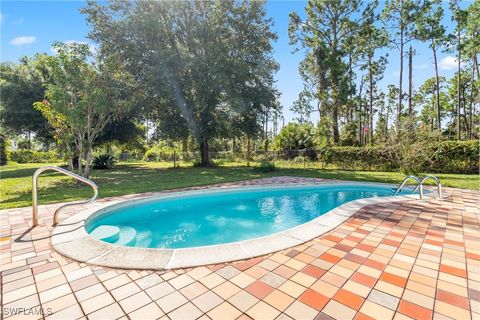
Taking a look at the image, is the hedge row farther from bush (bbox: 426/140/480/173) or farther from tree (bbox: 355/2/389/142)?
tree (bbox: 355/2/389/142)

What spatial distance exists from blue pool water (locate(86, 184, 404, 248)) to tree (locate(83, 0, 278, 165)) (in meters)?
7.88

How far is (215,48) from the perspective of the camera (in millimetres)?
13492

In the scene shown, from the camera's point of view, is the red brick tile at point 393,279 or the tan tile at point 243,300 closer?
the tan tile at point 243,300

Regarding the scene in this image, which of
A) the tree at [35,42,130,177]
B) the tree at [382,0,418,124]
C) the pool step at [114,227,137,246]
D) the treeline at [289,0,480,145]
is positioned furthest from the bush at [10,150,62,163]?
the tree at [382,0,418,124]

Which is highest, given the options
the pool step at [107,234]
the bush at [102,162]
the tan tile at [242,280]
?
the bush at [102,162]

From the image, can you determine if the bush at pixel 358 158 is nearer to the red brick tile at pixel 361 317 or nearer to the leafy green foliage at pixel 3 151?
the red brick tile at pixel 361 317

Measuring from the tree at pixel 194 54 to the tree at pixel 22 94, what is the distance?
180 inches

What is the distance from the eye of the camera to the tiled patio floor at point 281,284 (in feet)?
5.76

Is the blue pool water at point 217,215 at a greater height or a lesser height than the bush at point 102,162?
lesser

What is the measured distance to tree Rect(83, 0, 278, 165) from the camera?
526 inches

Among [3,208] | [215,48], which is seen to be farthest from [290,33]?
[3,208]

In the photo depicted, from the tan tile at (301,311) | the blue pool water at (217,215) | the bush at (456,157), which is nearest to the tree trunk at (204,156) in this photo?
the blue pool water at (217,215)

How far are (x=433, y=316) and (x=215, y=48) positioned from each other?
14466 millimetres

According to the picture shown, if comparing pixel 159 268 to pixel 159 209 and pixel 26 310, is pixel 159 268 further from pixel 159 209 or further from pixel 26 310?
pixel 159 209
